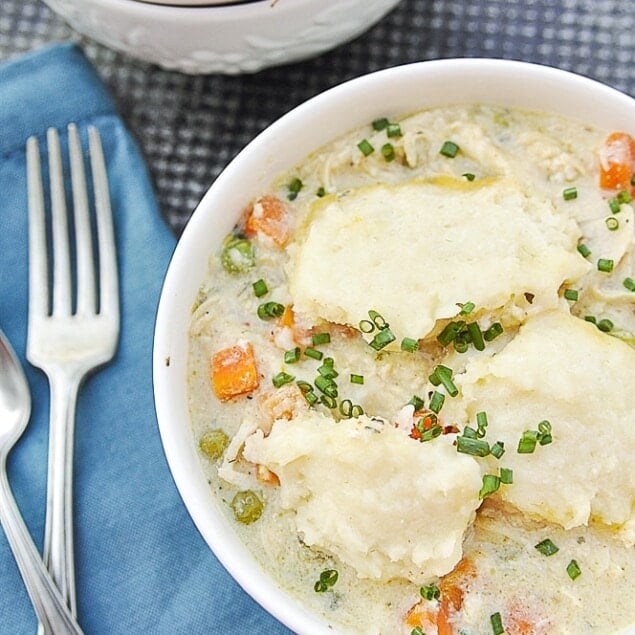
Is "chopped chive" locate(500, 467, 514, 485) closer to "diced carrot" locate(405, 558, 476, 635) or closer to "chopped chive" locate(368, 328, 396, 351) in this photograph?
"diced carrot" locate(405, 558, 476, 635)

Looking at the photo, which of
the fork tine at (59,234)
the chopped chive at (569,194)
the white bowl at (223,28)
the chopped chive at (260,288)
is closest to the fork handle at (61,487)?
the fork tine at (59,234)

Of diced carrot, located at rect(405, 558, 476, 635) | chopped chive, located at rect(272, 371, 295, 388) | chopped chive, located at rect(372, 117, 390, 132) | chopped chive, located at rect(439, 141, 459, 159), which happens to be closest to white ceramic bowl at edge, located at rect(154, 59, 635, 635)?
chopped chive, located at rect(372, 117, 390, 132)

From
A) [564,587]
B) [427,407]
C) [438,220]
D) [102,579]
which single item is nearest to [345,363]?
[427,407]

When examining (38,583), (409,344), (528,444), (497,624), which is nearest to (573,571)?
(497,624)

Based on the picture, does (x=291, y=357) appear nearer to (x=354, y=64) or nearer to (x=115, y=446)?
(x=115, y=446)

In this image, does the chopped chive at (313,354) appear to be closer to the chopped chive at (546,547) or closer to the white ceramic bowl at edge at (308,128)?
the white ceramic bowl at edge at (308,128)

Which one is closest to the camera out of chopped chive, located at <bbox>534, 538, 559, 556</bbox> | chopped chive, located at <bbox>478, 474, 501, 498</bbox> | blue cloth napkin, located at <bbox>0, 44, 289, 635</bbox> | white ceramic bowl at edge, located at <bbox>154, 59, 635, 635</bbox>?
chopped chive, located at <bbox>478, 474, 501, 498</bbox>
